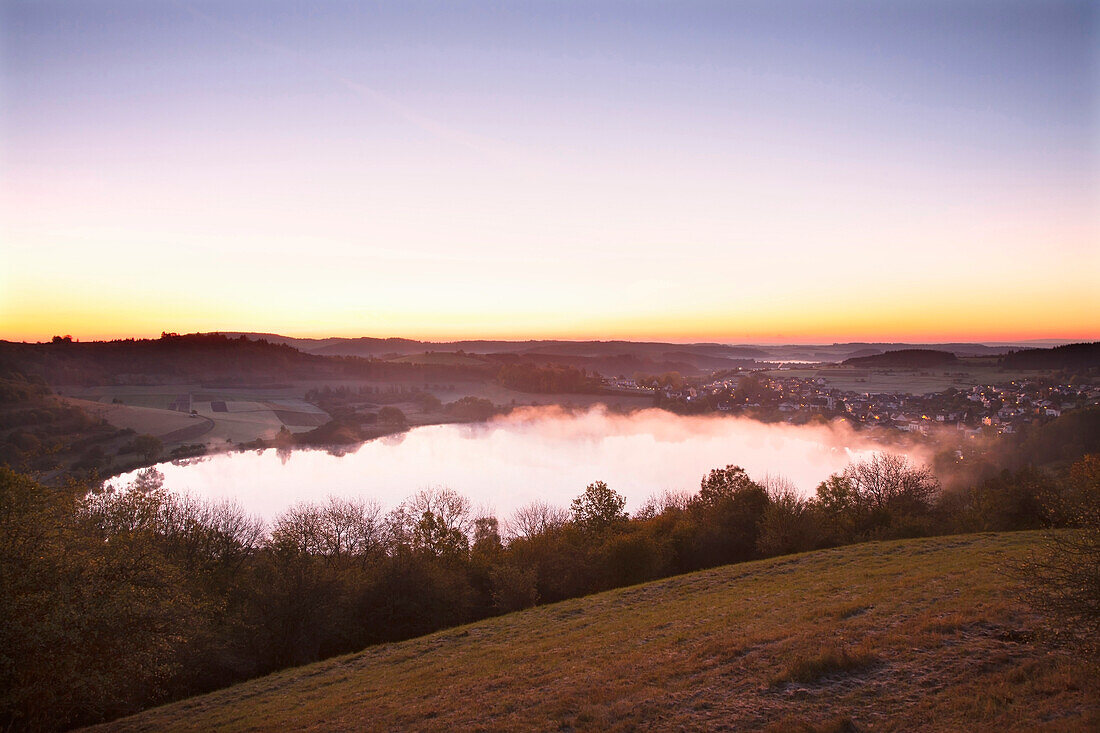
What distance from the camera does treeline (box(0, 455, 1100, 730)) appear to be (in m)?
11.0

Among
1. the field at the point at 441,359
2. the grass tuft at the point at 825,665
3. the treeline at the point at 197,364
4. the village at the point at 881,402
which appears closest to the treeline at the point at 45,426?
the treeline at the point at 197,364

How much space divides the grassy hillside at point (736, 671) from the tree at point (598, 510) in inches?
678

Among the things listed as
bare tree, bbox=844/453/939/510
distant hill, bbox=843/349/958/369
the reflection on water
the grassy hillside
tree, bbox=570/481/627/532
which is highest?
distant hill, bbox=843/349/958/369

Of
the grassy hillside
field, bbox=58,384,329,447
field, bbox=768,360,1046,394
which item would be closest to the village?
field, bbox=768,360,1046,394

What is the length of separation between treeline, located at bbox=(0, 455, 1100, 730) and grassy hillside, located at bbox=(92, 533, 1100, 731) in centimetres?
258

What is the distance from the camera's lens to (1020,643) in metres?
9.61

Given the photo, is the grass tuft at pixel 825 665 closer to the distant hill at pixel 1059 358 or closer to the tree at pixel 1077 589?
the tree at pixel 1077 589

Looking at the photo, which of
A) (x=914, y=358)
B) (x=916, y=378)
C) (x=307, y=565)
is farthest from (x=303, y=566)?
(x=914, y=358)

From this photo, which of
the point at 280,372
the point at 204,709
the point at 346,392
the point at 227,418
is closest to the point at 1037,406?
the point at 204,709

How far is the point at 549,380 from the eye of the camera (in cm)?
13912

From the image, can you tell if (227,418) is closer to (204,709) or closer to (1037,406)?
(204,709)

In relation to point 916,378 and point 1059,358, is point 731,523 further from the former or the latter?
point 916,378

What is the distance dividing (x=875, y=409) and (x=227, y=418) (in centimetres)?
11129

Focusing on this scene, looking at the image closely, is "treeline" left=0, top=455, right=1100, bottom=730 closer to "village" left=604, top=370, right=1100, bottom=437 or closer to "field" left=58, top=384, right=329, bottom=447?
"village" left=604, top=370, right=1100, bottom=437
